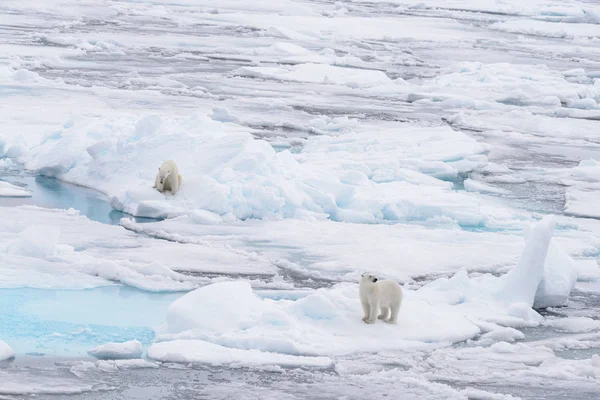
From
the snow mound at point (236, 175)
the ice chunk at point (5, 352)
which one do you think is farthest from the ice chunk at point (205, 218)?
the ice chunk at point (5, 352)

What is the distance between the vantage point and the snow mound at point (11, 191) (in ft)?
29.8

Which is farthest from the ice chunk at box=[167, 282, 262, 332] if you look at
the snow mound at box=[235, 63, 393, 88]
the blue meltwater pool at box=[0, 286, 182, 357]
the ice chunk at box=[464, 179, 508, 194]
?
the snow mound at box=[235, 63, 393, 88]

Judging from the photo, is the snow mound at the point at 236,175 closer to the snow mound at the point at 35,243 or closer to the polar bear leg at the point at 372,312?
the snow mound at the point at 35,243

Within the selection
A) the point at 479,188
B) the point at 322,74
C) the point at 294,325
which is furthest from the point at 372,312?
the point at 322,74

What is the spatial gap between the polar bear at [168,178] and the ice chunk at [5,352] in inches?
146

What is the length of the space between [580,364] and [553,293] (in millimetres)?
1179

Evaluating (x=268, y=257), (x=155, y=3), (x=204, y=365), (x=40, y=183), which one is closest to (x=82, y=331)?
(x=204, y=365)

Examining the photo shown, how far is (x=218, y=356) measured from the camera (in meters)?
5.40

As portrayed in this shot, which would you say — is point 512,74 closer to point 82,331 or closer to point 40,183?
point 40,183

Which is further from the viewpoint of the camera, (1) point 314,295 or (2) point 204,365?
(1) point 314,295

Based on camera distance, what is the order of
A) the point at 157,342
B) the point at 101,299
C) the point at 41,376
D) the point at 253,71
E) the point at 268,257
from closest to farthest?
the point at 41,376 < the point at 157,342 < the point at 101,299 < the point at 268,257 < the point at 253,71

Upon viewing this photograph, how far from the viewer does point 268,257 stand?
7.75 metres

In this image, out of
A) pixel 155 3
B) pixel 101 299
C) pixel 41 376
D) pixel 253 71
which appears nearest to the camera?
pixel 41 376

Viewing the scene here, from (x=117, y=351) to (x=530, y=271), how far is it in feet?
9.13
